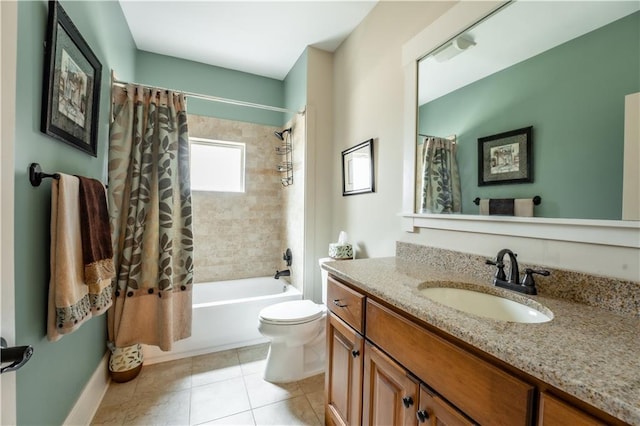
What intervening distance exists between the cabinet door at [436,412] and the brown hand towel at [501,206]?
74 cm

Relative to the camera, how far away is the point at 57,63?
3.46ft

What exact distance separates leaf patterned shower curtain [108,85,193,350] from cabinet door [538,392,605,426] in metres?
1.95

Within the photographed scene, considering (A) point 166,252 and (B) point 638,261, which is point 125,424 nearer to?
(A) point 166,252

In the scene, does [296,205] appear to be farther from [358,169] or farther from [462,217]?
[462,217]

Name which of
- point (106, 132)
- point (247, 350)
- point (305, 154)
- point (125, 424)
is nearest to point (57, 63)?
point (106, 132)

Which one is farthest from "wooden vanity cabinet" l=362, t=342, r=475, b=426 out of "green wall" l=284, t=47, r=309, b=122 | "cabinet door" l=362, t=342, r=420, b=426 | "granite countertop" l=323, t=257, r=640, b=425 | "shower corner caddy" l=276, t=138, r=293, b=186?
"green wall" l=284, t=47, r=309, b=122

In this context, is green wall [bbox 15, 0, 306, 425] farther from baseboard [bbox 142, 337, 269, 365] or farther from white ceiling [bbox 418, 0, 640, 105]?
white ceiling [bbox 418, 0, 640, 105]

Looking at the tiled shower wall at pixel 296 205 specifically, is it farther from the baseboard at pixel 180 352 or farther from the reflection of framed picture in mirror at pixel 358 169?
the baseboard at pixel 180 352

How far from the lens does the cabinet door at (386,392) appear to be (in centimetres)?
82

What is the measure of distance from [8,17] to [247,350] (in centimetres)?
225

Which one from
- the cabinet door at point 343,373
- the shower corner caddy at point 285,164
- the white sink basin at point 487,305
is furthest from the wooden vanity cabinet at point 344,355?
the shower corner caddy at point 285,164

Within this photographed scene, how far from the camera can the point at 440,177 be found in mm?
1367

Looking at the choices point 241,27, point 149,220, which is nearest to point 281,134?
point 241,27

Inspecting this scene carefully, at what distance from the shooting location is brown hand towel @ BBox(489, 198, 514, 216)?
1.05m
